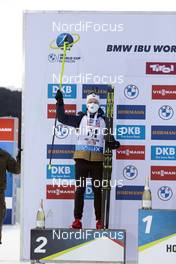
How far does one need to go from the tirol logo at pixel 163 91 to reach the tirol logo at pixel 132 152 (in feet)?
1.58

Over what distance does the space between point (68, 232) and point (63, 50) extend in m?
1.64

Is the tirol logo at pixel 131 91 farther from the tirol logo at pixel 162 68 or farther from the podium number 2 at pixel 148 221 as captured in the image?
the podium number 2 at pixel 148 221

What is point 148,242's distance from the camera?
544 centimetres

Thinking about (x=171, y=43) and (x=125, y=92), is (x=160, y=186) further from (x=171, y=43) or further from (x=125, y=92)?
(x=171, y=43)

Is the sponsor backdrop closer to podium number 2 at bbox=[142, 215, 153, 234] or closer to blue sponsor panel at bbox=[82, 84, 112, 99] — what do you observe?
blue sponsor panel at bbox=[82, 84, 112, 99]

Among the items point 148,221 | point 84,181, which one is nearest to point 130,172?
point 84,181

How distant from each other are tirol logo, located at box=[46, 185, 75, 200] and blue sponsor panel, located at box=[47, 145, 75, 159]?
273mm

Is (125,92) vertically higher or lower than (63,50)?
lower

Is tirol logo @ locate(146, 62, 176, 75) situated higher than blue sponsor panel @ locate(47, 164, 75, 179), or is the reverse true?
tirol logo @ locate(146, 62, 176, 75)

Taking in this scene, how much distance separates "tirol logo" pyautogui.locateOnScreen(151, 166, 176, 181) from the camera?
5.89 metres

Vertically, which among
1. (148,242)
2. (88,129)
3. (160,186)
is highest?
(88,129)

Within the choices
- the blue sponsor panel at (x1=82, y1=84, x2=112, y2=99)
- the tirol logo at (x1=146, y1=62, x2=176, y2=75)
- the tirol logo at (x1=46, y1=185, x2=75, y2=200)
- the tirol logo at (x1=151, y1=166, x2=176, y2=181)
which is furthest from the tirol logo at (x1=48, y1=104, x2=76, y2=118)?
the tirol logo at (x1=151, y1=166, x2=176, y2=181)

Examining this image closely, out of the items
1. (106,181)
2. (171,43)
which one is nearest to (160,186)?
(106,181)

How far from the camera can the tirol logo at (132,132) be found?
5895 mm
